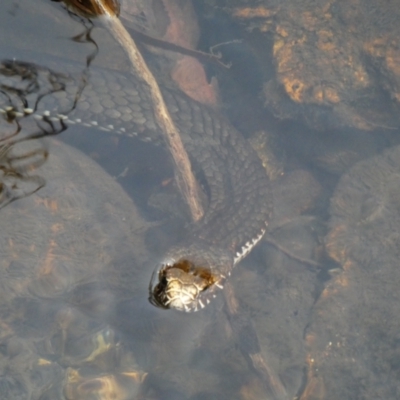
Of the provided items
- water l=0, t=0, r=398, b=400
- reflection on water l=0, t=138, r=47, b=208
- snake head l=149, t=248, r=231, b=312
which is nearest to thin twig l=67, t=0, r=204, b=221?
water l=0, t=0, r=398, b=400

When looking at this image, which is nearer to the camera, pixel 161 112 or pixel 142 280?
pixel 142 280

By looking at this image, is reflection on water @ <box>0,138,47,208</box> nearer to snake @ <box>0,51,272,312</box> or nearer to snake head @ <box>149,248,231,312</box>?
snake @ <box>0,51,272,312</box>

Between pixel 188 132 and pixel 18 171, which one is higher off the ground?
pixel 188 132

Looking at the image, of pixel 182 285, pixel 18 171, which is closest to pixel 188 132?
pixel 18 171

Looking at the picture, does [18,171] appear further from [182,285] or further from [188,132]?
[188,132]

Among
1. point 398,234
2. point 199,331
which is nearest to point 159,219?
point 199,331

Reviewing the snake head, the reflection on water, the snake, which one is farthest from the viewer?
the snake
